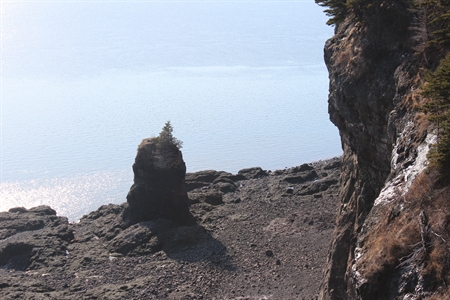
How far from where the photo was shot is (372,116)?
22172 millimetres

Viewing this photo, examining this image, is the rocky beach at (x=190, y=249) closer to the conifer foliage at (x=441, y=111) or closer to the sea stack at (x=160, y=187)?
the sea stack at (x=160, y=187)

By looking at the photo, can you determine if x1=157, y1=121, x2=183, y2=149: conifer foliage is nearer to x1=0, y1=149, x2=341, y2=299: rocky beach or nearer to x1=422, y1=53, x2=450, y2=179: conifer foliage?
x1=0, y1=149, x2=341, y2=299: rocky beach

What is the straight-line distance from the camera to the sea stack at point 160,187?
43.5 m

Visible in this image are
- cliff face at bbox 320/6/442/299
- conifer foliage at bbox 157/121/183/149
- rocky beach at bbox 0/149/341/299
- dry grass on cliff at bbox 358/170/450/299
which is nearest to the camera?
dry grass on cliff at bbox 358/170/450/299

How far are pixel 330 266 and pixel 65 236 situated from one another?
2420cm

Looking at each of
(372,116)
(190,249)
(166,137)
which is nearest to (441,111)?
(372,116)

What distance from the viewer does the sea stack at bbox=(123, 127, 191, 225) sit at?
4347 centimetres

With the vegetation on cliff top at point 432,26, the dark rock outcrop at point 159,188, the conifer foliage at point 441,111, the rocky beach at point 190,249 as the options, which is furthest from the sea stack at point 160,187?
the conifer foliage at point 441,111

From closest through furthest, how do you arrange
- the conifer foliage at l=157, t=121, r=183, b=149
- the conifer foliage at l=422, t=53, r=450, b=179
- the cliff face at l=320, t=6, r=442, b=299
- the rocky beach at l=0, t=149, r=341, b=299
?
the conifer foliage at l=422, t=53, r=450, b=179 → the cliff face at l=320, t=6, r=442, b=299 → the rocky beach at l=0, t=149, r=341, b=299 → the conifer foliage at l=157, t=121, r=183, b=149

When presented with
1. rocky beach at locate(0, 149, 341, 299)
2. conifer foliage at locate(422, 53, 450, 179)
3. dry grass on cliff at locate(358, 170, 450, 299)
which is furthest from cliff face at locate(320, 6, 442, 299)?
rocky beach at locate(0, 149, 341, 299)

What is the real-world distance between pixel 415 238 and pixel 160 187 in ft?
106

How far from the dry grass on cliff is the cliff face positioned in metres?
Answer: 0.81

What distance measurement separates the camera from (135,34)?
17150cm

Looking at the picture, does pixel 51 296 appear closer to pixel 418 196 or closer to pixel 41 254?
pixel 41 254
